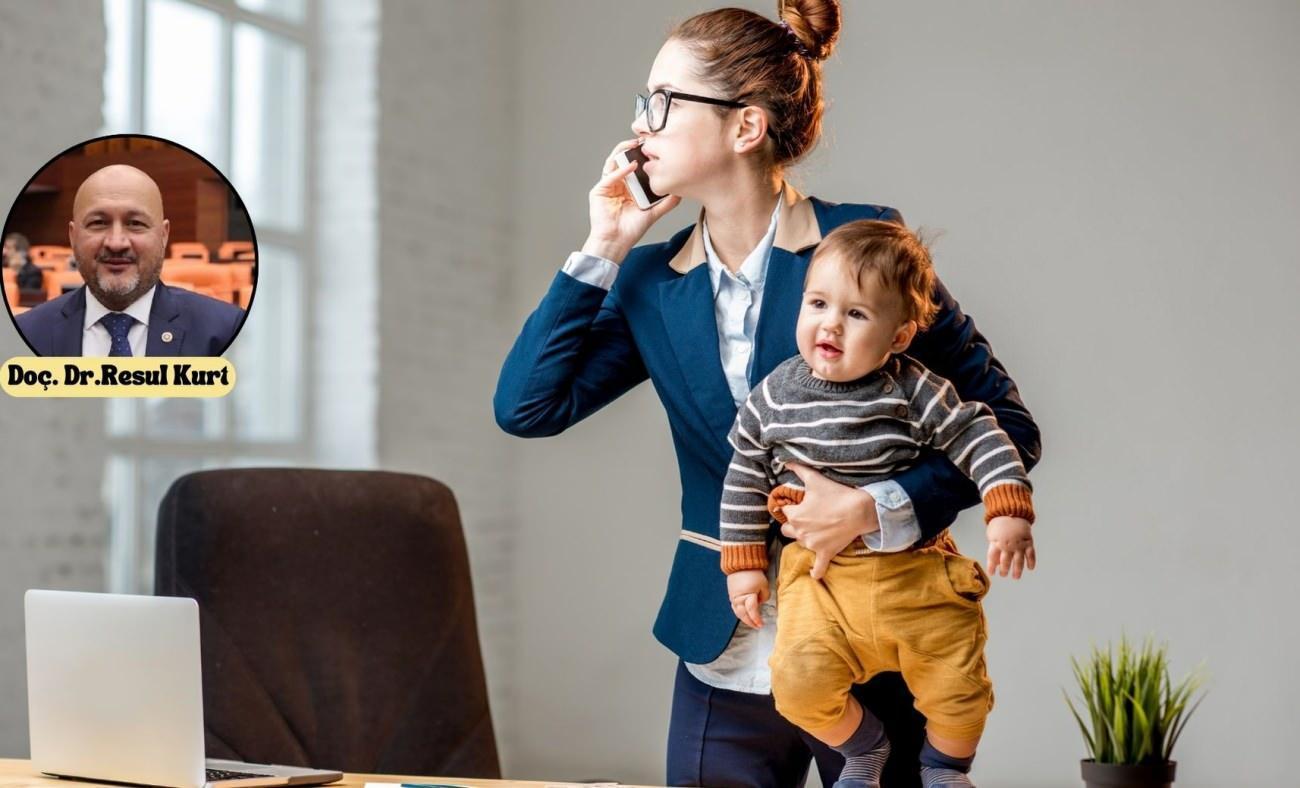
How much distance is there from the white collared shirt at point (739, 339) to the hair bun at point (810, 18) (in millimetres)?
205

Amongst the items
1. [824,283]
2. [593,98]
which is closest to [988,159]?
[593,98]

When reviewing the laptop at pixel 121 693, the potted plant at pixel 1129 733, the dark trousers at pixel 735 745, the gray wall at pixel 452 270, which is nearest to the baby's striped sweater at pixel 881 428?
the dark trousers at pixel 735 745

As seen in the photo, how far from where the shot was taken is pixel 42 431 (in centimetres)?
349

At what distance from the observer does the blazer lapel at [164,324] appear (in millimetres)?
2592

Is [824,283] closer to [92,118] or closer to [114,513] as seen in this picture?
[92,118]

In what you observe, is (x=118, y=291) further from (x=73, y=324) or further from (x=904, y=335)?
(x=904, y=335)

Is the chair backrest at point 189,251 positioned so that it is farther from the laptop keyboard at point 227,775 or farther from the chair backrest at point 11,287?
the laptop keyboard at point 227,775

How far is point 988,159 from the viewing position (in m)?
4.75

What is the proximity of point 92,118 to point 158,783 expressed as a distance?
2349 millimetres

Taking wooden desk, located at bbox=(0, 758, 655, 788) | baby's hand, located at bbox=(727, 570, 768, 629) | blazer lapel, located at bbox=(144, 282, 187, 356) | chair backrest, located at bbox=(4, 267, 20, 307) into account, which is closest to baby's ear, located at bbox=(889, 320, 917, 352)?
baby's hand, located at bbox=(727, 570, 768, 629)

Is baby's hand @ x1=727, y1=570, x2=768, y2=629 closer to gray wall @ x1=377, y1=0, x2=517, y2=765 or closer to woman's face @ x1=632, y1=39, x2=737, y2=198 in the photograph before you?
woman's face @ x1=632, y1=39, x2=737, y2=198

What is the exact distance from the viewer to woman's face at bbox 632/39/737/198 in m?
1.67

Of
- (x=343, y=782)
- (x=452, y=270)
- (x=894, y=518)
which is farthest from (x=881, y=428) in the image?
(x=452, y=270)

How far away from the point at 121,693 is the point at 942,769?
102 cm
